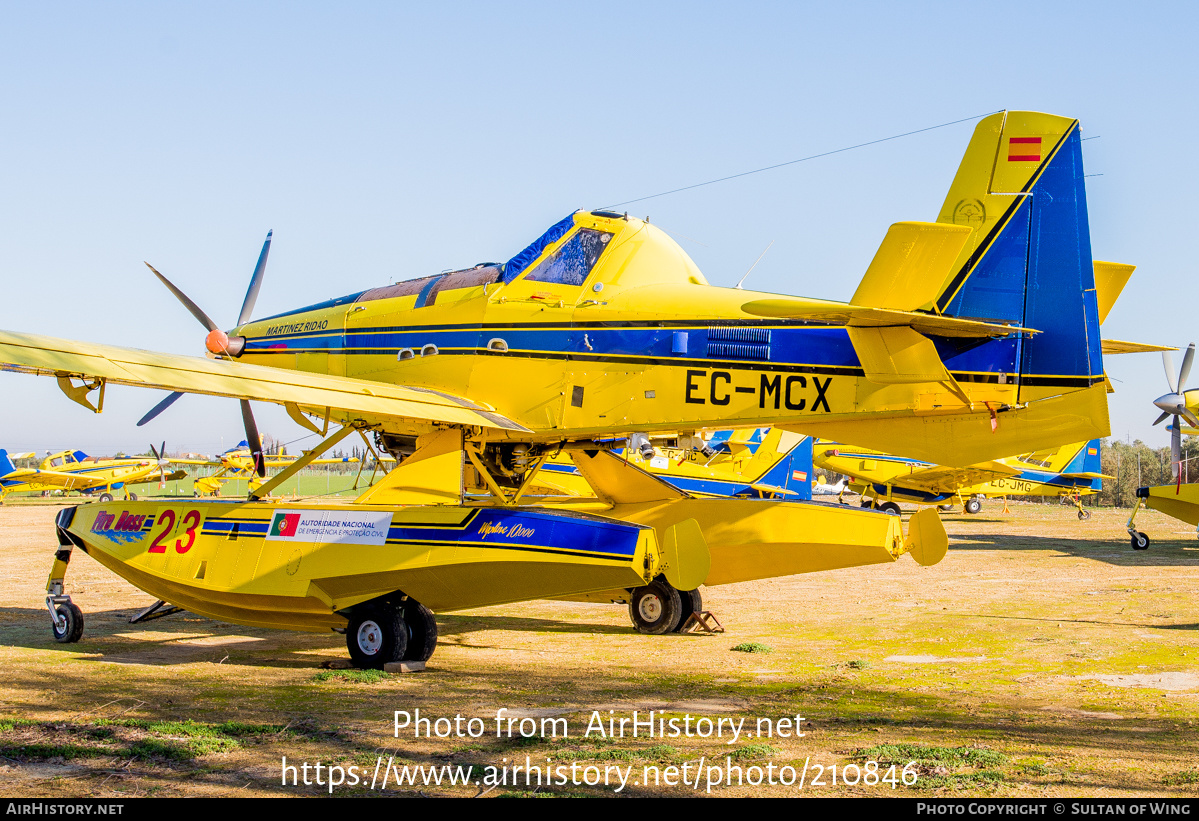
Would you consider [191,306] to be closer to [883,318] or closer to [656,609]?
[656,609]

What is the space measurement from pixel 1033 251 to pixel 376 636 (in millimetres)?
7106

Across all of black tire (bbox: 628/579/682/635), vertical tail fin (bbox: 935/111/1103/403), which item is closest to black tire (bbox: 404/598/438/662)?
black tire (bbox: 628/579/682/635)

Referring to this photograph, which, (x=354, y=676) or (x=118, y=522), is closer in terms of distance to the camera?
(x=354, y=676)

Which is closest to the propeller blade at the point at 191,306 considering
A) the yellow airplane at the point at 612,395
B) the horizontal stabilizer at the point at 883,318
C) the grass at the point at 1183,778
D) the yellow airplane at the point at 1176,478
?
the yellow airplane at the point at 612,395

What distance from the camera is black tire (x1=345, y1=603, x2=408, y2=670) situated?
9.02 meters

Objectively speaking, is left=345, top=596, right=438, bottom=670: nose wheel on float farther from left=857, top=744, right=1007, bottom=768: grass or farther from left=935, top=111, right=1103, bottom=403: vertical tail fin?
left=935, top=111, right=1103, bottom=403: vertical tail fin

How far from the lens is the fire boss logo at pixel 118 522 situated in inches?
416

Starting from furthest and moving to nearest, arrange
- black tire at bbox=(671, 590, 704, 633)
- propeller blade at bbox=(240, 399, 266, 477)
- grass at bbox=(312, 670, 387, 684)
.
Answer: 1. propeller blade at bbox=(240, 399, 266, 477)
2. black tire at bbox=(671, 590, 704, 633)
3. grass at bbox=(312, 670, 387, 684)

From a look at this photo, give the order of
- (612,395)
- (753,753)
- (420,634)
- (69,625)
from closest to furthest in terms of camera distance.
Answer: (753,753), (420,634), (612,395), (69,625)

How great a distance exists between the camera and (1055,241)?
28.1 ft

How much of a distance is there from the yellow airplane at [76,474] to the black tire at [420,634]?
40.1 metres

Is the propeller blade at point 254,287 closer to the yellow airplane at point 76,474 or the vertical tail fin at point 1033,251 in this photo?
the vertical tail fin at point 1033,251

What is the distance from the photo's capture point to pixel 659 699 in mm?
7629

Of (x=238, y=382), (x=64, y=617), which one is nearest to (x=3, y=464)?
(x=64, y=617)
